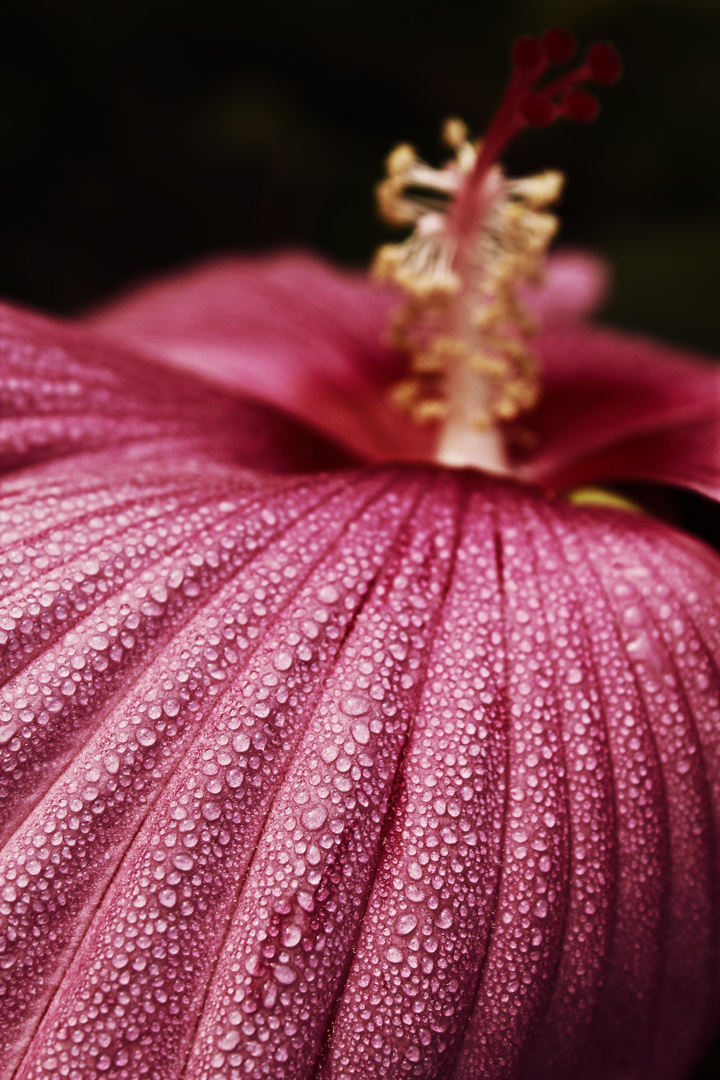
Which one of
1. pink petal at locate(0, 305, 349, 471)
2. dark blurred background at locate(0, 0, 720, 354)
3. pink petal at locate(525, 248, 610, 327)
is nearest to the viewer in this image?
pink petal at locate(0, 305, 349, 471)

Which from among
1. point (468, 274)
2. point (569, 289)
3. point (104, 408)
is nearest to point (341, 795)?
point (104, 408)

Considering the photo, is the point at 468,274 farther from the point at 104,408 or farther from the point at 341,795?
the point at 341,795

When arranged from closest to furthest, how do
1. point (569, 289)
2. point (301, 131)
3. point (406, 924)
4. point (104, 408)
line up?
point (406, 924) < point (104, 408) < point (569, 289) < point (301, 131)

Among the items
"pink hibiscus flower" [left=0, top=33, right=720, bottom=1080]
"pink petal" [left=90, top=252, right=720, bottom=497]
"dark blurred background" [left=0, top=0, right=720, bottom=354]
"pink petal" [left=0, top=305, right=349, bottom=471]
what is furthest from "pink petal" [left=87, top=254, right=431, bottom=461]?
"dark blurred background" [left=0, top=0, right=720, bottom=354]

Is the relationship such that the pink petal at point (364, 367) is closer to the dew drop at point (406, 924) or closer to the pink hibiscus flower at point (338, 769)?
the pink hibiscus flower at point (338, 769)

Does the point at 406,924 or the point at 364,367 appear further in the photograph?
the point at 364,367

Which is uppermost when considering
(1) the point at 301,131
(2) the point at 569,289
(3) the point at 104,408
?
(1) the point at 301,131

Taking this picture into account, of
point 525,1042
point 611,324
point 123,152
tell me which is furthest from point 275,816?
point 123,152

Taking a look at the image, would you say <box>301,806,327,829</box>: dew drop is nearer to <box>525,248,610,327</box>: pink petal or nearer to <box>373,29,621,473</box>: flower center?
<box>373,29,621,473</box>: flower center
